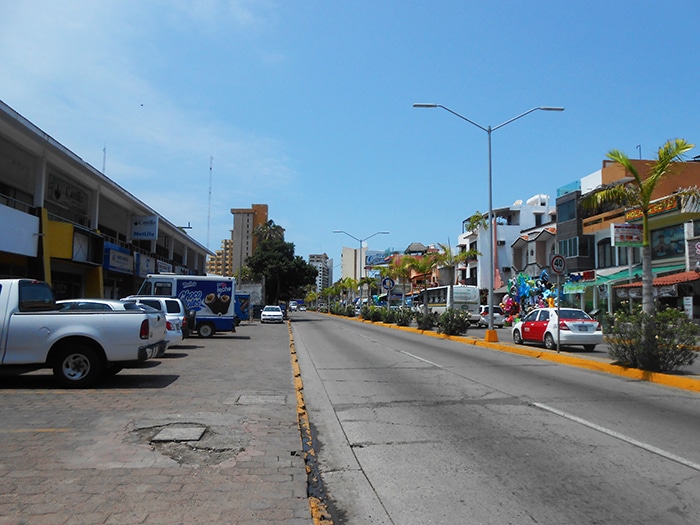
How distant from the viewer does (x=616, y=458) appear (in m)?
6.20

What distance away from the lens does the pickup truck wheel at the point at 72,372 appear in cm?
1018

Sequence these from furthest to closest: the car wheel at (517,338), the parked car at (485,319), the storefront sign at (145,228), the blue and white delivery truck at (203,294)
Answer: the parked car at (485,319), the storefront sign at (145,228), the blue and white delivery truck at (203,294), the car wheel at (517,338)

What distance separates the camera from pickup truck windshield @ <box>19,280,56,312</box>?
33.3 feet

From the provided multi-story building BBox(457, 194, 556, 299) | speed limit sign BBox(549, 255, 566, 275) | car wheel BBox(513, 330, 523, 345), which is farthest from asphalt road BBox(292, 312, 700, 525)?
multi-story building BBox(457, 194, 556, 299)

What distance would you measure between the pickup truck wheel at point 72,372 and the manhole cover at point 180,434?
12.7 feet

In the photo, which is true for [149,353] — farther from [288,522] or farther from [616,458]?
[616,458]

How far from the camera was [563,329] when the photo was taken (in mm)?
19953

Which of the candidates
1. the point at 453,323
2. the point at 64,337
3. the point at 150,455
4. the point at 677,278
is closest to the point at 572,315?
the point at 453,323

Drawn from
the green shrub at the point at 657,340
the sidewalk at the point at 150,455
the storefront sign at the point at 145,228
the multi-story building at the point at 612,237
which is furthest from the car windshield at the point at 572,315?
the storefront sign at the point at 145,228

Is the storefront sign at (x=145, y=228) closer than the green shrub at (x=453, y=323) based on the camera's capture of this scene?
No

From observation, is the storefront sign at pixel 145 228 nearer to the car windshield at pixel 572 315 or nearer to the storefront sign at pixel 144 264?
the storefront sign at pixel 144 264

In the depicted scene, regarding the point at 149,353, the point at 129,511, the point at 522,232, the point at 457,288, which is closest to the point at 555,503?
the point at 129,511

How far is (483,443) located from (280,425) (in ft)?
8.99

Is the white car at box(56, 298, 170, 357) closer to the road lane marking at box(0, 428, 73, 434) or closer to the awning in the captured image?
the road lane marking at box(0, 428, 73, 434)
